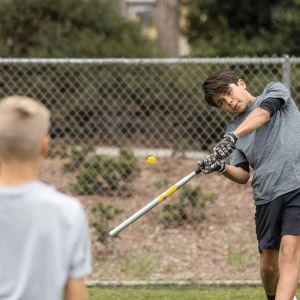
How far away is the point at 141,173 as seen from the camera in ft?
32.1

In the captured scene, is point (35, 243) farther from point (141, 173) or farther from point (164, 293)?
point (141, 173)

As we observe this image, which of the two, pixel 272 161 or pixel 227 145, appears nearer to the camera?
pixel 227 145

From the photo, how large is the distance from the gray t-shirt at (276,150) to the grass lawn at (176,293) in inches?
58.9

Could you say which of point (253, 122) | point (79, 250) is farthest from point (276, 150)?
point (79, 250)

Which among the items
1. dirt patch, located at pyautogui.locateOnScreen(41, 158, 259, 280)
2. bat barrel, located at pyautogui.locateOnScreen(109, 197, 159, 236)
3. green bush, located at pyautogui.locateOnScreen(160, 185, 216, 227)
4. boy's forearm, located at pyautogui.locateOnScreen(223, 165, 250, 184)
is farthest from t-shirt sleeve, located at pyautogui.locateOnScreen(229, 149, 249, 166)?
green bush, located at pyautogui.locateOnScreen(160, 185, 216, 227)

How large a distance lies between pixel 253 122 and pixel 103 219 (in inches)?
125

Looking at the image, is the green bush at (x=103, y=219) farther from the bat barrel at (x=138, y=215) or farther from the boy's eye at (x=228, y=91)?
the boy's eye at (x=228, y=91)

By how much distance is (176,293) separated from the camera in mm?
7168

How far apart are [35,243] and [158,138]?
6.72 m

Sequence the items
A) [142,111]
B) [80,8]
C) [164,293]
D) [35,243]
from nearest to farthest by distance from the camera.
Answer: [35,243] → [164,293] → [142,111] → [80,8]

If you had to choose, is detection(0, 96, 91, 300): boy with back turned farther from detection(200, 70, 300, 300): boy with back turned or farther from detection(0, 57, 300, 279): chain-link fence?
detection(0, 57, 300, 279): chain-link fence

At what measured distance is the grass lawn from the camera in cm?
698

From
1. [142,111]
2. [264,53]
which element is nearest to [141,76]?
[142,111]

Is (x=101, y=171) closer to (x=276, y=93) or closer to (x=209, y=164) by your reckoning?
(x=209, y=164)
